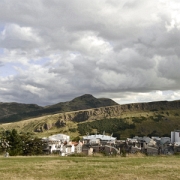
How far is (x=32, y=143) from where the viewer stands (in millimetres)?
83688

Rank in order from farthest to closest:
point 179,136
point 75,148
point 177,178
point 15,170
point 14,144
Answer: point 179,136, point 75,148, point 14,144, point 15,170, point 177,178

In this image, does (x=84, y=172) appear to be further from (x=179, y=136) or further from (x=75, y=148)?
(x=179, y=136)

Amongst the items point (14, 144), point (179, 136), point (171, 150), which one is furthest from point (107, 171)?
point (179, 136)

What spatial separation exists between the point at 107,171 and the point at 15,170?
8112 millimetres

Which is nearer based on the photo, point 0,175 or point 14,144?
point 0,175

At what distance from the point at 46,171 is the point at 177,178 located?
10832mm

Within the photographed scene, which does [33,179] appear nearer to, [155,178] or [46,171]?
[46,171]

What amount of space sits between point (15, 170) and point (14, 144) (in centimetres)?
5623

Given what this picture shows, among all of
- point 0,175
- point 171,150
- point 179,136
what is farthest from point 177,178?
point 179,136

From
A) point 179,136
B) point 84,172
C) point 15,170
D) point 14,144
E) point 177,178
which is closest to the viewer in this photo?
point 177,178

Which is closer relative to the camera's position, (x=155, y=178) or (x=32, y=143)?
(x=155, y=178)

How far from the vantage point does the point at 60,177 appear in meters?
22.7

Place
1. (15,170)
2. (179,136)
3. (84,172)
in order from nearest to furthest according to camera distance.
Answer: (84,172) < (15,170) < (179,136)

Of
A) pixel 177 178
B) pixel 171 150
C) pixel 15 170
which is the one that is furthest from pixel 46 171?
pixel 171 150
